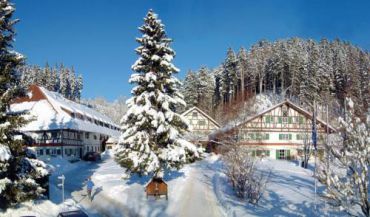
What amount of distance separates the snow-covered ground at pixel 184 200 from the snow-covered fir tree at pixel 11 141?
1.20 m

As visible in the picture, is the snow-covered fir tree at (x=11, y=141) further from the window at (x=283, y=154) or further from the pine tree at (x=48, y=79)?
the pine tree at (x=48, y=79)

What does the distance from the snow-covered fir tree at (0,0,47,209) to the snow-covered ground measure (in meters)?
1.20

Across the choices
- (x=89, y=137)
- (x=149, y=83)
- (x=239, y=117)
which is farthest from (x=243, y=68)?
(x=149, y=83)

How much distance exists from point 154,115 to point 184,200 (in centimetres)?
604

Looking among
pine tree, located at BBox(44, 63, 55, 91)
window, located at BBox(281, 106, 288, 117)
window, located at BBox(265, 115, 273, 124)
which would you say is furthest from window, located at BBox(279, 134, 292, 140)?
pine tree, located at BBox(44, 63, 55, 91)

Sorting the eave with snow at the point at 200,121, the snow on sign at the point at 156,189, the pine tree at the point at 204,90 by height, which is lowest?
the snow on sign at the point at 156,189

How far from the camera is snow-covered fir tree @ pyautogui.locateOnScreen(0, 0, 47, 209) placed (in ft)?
73.3

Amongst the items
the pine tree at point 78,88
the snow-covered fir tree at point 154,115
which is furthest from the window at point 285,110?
the pine tree at point 78,88

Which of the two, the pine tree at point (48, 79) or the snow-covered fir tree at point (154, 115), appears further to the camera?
the pine tree at point (48, 79)

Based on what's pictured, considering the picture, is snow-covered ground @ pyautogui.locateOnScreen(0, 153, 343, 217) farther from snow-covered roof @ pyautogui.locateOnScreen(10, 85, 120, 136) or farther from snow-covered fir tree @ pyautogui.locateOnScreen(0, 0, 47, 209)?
snow-covered roof @ pyautogui.locateOnScreen(10, 85, 120, 136)

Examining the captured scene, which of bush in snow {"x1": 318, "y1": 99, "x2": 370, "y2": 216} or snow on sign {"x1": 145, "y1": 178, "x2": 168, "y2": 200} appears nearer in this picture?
bush in snow {"x1": 318, "y1": 99, "x2": 370, "y2": 216}

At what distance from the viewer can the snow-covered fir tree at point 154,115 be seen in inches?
1137

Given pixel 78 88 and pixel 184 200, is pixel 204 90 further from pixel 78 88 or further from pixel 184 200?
pixel 184 200

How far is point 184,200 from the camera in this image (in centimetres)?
2841
